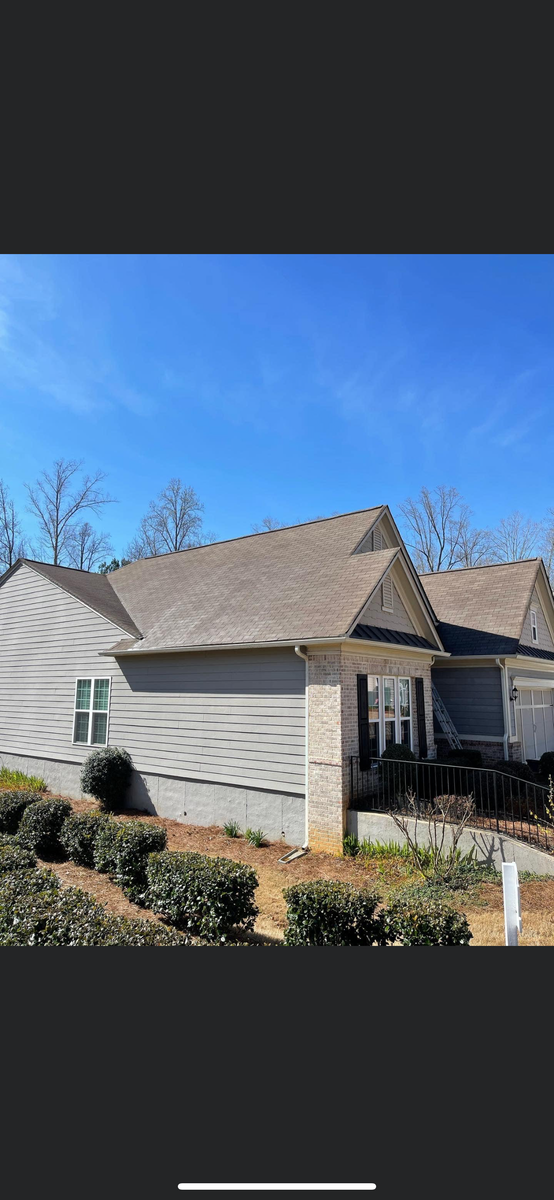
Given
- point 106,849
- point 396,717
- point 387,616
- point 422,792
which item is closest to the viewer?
point 106,849

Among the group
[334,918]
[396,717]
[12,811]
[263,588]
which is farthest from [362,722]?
[12,811]

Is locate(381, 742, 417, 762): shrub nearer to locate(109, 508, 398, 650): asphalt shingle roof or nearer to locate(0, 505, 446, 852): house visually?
locate(0, 505, 446, 852): house

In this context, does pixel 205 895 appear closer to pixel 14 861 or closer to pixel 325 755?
pixel 14 861

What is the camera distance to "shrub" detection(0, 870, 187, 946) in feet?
17.0

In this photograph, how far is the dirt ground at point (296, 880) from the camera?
276 inches

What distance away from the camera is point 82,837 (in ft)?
31.9

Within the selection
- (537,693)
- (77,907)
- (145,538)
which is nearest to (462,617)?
(537,693)

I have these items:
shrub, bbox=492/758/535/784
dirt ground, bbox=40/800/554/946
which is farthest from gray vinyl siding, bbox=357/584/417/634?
dirt ground, bbox=40/800/554/946

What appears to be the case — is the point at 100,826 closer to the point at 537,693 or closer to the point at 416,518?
the point at 537,693

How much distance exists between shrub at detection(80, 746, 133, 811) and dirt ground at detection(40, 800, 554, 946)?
93.9 inches

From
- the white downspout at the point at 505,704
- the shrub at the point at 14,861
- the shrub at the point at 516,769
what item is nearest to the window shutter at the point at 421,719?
the shrub at the point at 516,769

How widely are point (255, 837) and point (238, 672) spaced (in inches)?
127

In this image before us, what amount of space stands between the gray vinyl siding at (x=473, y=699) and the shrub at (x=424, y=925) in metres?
11.7

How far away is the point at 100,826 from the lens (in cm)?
963
